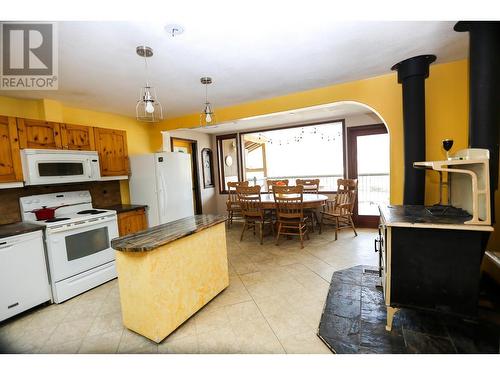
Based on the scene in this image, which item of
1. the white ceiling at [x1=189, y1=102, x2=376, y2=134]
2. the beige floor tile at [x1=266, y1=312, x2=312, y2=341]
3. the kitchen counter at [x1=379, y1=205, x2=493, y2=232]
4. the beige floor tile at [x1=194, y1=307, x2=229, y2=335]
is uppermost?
the white ceiling at [x1=189, y1=102, x2=376, y2=134]

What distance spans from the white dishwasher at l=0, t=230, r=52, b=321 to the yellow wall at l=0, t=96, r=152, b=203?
164 centimetres

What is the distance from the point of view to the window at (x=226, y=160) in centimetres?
597

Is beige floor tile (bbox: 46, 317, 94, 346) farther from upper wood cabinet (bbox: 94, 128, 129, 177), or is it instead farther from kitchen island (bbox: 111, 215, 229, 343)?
upper wood cabinet (bbox: 94, 128, 129, 177)

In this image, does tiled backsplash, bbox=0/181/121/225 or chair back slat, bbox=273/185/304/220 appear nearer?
tiled backsplash, bbox=0/181/121/225

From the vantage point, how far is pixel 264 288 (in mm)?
2461

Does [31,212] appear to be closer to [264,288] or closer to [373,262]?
[264,288]

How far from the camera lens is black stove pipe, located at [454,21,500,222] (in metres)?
1.71

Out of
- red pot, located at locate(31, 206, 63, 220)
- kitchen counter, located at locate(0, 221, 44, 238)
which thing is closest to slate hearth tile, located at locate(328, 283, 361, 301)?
kitchen counter, located at locate(0, 221, 44, 238)

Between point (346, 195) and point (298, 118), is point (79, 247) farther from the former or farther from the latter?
point (298, 118)

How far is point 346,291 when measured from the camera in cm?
232

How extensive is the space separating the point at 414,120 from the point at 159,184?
3349mm

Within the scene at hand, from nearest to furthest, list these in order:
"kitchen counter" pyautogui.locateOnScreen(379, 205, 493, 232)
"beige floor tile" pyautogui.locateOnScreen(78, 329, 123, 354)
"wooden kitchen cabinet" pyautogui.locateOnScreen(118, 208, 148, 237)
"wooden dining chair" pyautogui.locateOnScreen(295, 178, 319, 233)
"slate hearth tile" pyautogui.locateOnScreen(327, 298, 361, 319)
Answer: "kitchen counter" pyautogui.locateOnScreen(379, 205, 493, 232) < "beige floor tile" pyautogui.locateOnScreen(78, 329, 123, 354) < "slate hearth tile" pyautogui.locateOnScreen(327, 298, 361, 319) < "wooden kitchen cabinet" pyautogui.locateOnScreen(118, 208, 148, 237) < "wooden dining chair" pyautogui.locateOnScreen(295, 178, 319, 233)

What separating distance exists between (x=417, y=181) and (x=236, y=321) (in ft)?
7.23

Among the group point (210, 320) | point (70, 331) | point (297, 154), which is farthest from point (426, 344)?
point (297, 154)
